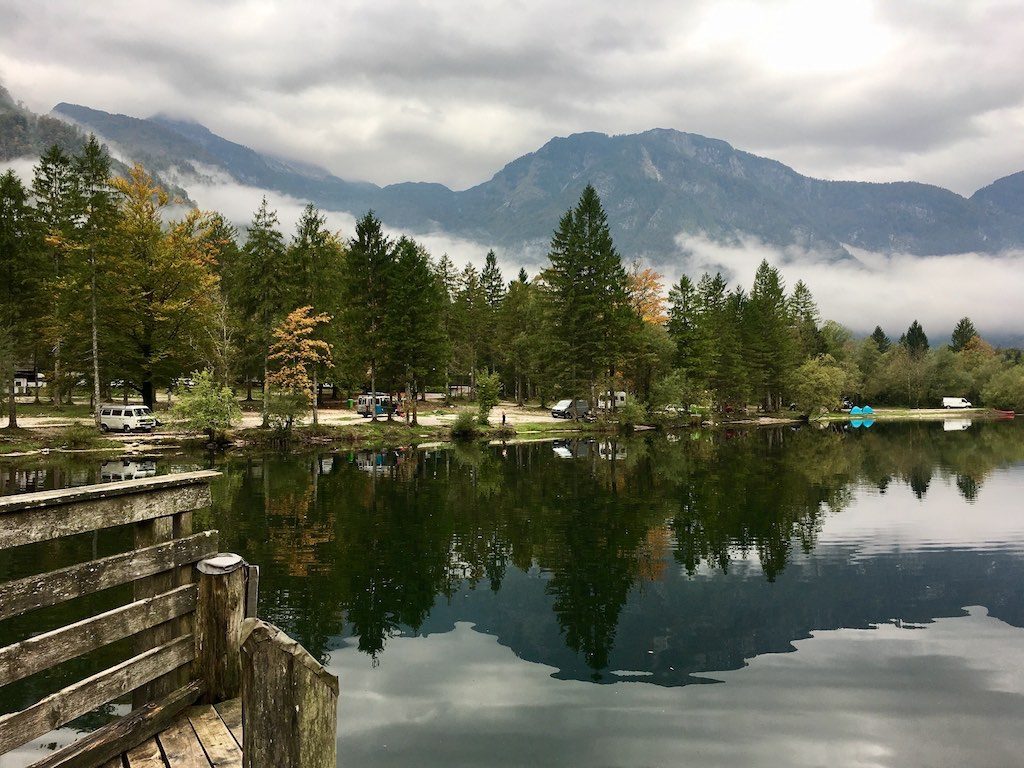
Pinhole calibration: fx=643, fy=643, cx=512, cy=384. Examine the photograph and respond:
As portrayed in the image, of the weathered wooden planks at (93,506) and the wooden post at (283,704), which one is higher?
the weathered wooden planks at (93,506)

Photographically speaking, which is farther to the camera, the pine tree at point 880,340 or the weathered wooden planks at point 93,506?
the pine tree at point 880,340

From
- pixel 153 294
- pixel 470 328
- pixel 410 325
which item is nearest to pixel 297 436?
pixel 410 325

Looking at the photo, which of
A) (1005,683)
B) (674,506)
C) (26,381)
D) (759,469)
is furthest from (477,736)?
(26,381)

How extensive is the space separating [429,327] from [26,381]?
56.9 meters

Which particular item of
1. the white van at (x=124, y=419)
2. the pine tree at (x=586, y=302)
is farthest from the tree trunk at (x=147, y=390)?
the pine tree at (x=586, y=302)

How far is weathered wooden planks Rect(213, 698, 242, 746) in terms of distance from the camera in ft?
18.3

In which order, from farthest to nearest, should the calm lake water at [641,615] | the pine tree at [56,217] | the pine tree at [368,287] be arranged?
the pine tree at [368,287]
the pine tree at [56,217]
the calm lake water at [641,615]

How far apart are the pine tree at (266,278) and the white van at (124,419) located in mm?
8288

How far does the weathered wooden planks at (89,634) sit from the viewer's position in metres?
4.69

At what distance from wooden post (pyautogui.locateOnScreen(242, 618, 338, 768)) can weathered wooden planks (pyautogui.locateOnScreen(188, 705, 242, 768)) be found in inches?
108

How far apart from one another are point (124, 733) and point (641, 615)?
35.9ft

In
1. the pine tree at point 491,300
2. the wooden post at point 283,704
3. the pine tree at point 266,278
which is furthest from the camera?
the pine tree at point 491,300

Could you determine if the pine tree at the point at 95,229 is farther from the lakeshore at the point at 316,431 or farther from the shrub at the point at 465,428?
the shrub at the point at 465,428

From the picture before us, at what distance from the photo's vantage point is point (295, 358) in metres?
48.3
